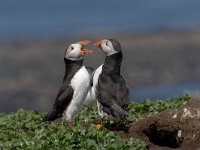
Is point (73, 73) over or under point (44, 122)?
over

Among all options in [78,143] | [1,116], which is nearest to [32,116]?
[1,116]

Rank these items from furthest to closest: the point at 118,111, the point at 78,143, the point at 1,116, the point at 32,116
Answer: the point at 1,116 → the point at 32,116 → the point at 118,111 → the point at 78,143

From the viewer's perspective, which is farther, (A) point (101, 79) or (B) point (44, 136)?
(A) point (101, 79)

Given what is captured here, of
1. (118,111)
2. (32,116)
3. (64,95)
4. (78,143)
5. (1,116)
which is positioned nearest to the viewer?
(78,143)

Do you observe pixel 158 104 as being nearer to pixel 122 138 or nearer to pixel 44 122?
pixel 44 122

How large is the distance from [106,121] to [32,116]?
434cm

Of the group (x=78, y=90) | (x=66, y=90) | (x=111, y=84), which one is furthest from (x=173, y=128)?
(x=66, y=90)

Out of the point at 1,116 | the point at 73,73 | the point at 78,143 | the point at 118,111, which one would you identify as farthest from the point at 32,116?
the point at 78,143

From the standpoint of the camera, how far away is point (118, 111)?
47.7ft

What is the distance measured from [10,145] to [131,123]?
245cm

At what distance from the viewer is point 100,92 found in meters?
14.9

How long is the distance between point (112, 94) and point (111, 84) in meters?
0.22

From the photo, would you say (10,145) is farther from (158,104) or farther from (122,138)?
(158,104)

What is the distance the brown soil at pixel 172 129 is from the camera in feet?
43.9
